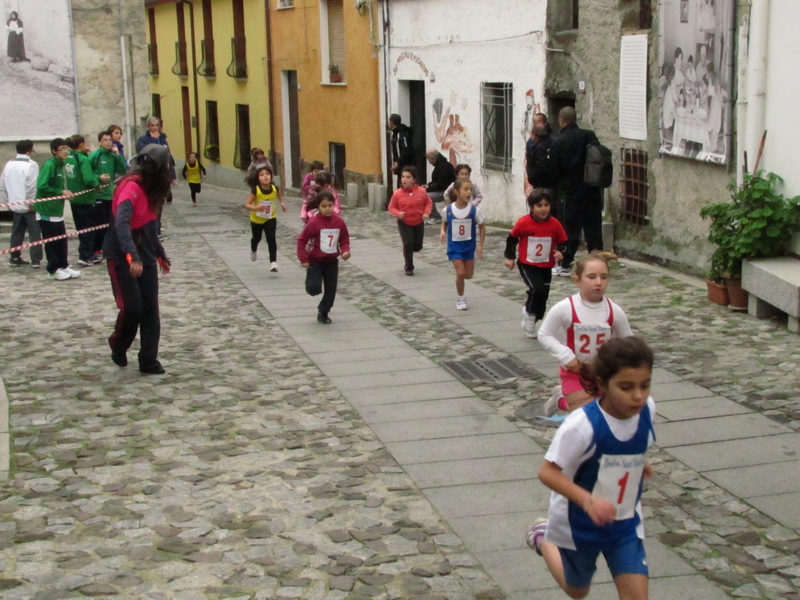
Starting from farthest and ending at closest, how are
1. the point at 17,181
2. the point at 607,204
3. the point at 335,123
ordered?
the point at 335,123, the point at 607,204, the point at 17,181

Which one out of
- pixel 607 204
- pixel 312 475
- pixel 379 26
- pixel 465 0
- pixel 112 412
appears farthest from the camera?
pixel 379 26

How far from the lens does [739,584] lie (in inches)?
174

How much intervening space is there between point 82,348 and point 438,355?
10.2ft

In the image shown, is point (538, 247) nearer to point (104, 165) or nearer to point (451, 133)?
point (104, 165)

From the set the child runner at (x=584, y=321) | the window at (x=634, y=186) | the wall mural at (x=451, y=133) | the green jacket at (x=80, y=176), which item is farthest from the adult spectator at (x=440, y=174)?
the child runner at (x=584, y=321)

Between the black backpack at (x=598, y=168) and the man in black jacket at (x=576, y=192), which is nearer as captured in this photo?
the black backpack at (x=598, y=168)

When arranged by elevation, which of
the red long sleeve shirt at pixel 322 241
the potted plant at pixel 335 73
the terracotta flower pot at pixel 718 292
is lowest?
→ the terracotta flower pot at pixel 718 292

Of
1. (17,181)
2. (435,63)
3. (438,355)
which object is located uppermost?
(435,63)

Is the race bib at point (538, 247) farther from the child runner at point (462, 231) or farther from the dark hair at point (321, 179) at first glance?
the dark hair at point (321, 179)

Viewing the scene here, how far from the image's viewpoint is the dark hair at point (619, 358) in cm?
340

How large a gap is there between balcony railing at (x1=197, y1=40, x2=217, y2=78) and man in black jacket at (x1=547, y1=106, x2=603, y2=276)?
21.3 meters

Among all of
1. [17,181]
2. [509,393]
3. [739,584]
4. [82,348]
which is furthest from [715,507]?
[17,181]

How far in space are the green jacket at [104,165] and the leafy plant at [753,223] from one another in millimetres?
7837

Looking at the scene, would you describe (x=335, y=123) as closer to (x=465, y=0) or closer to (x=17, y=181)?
(x=465, y=0)
